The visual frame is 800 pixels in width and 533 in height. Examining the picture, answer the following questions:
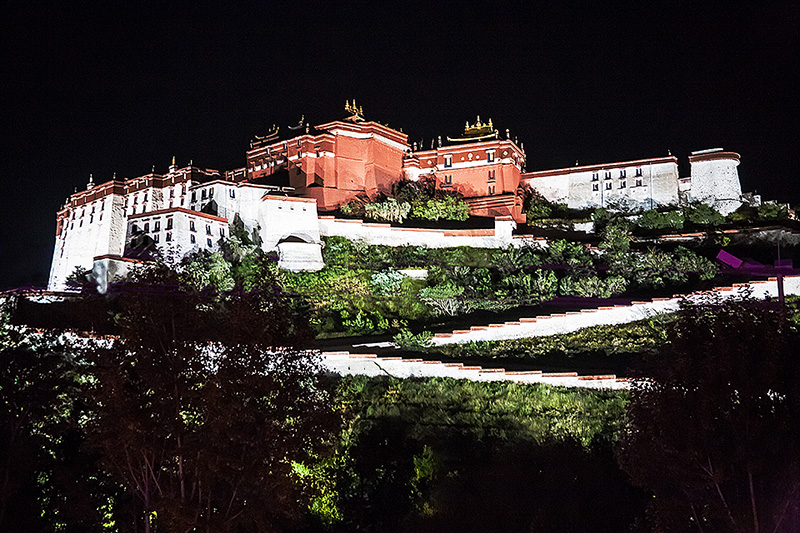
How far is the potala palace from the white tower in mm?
55

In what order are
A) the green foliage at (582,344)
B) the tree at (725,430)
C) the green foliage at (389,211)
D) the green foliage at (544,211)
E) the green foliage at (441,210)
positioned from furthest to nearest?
the green foliage at (544,211)
the green foliage at (441,210)
the green foliage at (389,211)
the green foliage at (582,344)
the tree at (725,430)

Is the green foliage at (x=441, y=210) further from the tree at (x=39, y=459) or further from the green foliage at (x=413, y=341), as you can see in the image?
the tree at (x=39, y=459)

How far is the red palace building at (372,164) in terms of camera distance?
3778 cm

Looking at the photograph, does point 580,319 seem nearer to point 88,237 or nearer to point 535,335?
point 535,335

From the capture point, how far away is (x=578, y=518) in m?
11.3

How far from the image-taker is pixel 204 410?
1002 cm

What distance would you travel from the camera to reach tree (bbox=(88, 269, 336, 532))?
9703 millimetres

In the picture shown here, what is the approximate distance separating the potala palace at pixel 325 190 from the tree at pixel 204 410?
65.8 ft

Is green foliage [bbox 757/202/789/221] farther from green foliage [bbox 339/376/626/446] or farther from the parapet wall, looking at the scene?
green foliage [bbox 339/376/626/446]

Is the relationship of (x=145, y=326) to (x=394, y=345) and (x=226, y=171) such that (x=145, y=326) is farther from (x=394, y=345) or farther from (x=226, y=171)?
(x=226, y=171)

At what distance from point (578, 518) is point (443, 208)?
25262 mm

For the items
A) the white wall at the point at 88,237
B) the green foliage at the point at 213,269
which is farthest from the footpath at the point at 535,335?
the white wall at the point at 88,237

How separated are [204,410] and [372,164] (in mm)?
30031

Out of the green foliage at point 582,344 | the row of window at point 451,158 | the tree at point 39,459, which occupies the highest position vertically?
the row of window at point 451,158
